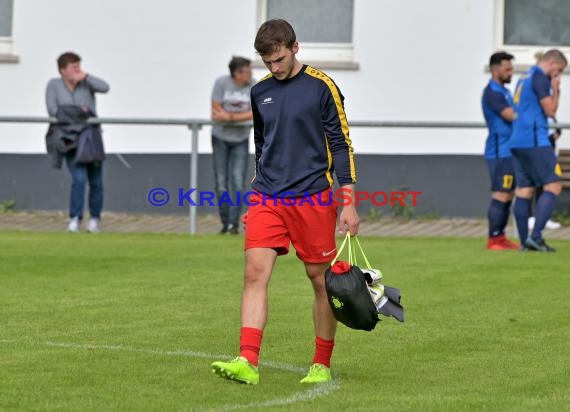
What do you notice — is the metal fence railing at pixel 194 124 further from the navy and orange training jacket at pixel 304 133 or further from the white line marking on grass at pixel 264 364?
the navy and orange training jacket at pixel 304 133

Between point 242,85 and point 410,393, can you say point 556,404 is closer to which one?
point 410,393

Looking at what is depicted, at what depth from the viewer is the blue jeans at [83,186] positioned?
1972cm

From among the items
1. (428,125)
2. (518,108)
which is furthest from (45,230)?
(518,108)

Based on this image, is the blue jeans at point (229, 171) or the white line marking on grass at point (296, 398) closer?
the white line marking on grass at point (296, 398)

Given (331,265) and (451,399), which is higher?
(331,265)

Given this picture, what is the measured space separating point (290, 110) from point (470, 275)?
6259 millimetres

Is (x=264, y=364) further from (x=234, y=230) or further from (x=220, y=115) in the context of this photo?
(x=220, y=115)

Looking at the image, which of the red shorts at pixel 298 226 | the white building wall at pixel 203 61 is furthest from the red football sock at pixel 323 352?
the white building wall at pixel 203 61

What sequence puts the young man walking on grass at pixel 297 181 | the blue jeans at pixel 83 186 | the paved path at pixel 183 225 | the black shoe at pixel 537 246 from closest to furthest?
the young man walking on grass at pixel 297 181
the black shoe at pixel 537 246
the blue jeans at pixel 83 186
the paved path at pixel 183 225

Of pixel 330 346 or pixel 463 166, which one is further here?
pixel 463 166

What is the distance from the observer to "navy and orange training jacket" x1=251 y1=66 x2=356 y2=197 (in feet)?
28.3

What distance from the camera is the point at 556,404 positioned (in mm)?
7953

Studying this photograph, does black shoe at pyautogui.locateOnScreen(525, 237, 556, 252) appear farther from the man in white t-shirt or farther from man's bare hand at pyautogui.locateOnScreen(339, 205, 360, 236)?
man's bare hand at pyautogui.locateOnScreen(339, 205, 360, 236)

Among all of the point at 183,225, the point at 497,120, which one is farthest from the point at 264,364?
the point at 183,225
